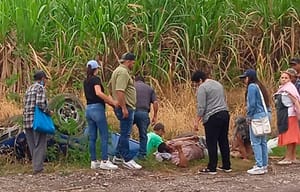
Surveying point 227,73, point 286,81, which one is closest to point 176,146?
point 286,81

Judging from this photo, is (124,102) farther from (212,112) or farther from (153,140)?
(153,140)

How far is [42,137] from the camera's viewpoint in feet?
40.9

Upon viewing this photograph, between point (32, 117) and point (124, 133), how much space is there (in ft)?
5.18

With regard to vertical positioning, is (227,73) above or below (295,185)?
above

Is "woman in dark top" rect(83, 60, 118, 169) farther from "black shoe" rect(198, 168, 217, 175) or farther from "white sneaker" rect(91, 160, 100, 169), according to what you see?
"black shoe" rect(198, 168, 217, 175)

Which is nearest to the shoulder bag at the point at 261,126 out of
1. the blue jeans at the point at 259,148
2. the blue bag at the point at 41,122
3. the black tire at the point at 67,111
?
the blue jeans at the point at 259,148

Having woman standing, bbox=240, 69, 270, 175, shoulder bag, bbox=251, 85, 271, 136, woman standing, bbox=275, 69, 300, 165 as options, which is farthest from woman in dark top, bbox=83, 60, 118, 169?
woman standing, bbox=275, 69, 300, 165

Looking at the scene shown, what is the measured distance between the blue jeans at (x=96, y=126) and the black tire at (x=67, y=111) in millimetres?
690

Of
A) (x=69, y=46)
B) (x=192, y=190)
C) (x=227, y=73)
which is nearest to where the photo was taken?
(x=192, y=190)

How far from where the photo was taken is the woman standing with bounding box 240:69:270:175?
12.3 metres

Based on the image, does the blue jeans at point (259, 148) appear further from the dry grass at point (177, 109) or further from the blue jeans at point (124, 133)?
the dry grass at point (177, 109)

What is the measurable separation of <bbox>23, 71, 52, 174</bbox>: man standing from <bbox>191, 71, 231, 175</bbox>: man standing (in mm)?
2548

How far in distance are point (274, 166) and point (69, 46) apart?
6.36 metres

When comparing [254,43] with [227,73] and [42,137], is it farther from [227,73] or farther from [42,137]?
[42,137]
